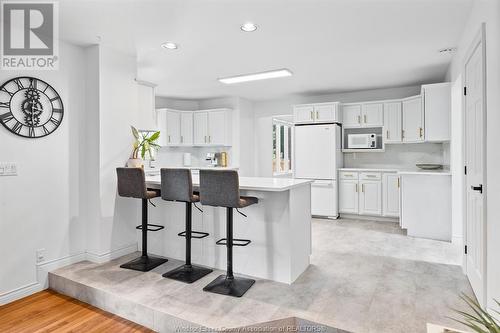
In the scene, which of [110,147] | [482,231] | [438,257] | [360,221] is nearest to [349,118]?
[360,221]

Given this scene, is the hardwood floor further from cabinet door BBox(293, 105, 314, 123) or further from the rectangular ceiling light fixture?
cabinet door BBox(293, 105, 314, 123)

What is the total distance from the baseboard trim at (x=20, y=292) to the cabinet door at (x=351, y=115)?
5.25 meters

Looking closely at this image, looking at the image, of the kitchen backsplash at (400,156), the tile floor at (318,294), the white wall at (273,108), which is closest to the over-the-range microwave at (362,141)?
the kitchen backsplash at (400,156)

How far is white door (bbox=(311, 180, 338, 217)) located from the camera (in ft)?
19.0

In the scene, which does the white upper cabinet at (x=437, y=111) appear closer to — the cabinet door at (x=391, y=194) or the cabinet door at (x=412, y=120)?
the cabinet door at (x=412, y=120)

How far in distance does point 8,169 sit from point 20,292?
3.76 feet

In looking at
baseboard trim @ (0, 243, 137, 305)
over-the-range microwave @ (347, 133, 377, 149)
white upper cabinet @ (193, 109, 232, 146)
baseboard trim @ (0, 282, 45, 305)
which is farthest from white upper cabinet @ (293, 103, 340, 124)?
baseboard trim @ (0, 282, 45, 305)

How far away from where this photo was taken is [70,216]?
11.2 ft

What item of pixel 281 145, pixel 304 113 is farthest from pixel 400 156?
pixel 281 145

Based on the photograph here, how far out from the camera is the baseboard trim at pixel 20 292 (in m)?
2.79

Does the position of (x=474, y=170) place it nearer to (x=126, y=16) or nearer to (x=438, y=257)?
(x=438, y=257)

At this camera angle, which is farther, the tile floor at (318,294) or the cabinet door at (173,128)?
the cabinet door at (173,128)

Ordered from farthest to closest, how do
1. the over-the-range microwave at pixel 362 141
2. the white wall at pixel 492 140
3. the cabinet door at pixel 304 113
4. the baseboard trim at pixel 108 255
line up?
the cabinet door at pixel 304 113, the over-the-range microwave at pixel 362 141, the baseboard trim at pixel 108 255, the white wall at pixel 492 140

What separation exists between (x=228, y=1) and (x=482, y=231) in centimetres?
263
